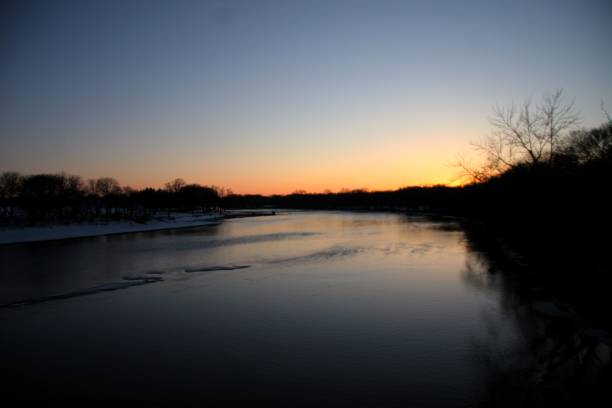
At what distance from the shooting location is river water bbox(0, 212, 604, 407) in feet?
18.3

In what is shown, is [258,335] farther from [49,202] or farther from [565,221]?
[49,202]

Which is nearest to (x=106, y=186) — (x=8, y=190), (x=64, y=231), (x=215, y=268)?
(x=8, y=190)

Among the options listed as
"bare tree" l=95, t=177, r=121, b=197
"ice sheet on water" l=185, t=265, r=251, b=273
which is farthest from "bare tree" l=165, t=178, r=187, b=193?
"ice sheet on water" l=185, t=265, r=251, b=273

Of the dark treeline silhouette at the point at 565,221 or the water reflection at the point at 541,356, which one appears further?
the dark treeline silhouette at the point at 565,221

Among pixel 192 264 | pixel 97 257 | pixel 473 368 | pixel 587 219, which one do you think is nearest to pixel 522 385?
pixel 473 368

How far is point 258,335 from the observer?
798cm

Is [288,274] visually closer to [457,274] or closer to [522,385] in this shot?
[457,274]

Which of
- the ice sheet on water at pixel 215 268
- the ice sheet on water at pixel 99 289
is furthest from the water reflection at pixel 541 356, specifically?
the ice sheet on water at pixel 99 289

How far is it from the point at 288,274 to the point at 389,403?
991cm

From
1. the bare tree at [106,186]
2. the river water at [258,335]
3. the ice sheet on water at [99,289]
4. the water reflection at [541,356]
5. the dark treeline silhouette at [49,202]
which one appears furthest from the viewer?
the bare tree at [106,186]

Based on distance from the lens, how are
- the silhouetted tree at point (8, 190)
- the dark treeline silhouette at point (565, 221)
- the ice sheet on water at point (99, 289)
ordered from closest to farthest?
the dark treeline silhouette at point (565, 221), the ice sheet on water at point (99, 289), the silhouetted tree at point (8, 190)

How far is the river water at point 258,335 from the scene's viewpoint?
5.58 m

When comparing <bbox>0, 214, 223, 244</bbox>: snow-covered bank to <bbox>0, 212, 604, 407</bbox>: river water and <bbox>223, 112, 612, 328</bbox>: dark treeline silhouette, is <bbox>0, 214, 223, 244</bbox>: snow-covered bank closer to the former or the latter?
<bbox>0, 212, 604, 407</bbox>: river water

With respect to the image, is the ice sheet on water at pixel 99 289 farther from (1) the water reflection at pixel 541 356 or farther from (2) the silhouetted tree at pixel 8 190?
(2) the silhouetted tree at pixel 8 190
